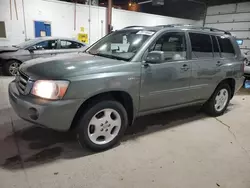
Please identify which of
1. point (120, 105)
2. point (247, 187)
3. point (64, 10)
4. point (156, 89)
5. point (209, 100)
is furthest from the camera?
point (64, 10)

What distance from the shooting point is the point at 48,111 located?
2.21 meters

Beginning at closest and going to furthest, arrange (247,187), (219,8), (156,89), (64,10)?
(247,187)
(156,89)
(64,10)
(219,8)

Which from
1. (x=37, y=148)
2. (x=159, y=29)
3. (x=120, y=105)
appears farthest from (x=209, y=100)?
(x=37, y=148)

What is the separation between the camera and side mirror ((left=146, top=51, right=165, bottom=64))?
8.68 ft

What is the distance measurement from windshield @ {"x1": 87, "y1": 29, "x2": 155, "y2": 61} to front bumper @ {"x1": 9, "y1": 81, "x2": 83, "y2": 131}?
951mm

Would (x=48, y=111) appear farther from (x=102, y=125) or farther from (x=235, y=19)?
(x=235, y=19)

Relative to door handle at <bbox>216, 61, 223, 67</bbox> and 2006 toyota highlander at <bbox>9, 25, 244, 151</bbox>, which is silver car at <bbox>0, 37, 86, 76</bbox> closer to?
2006 toyota highlander at <bbox>9, 25, 244, 151</bbox>

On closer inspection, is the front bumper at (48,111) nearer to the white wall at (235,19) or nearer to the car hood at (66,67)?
the car hood at (66,67)

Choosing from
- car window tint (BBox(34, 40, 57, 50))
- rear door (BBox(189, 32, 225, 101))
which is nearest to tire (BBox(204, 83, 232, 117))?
rear door (BBox(189, 32, 225, 101))

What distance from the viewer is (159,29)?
9.89 feet

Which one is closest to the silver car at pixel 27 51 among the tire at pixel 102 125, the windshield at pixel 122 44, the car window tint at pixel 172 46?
the windshield at pixel 122 44

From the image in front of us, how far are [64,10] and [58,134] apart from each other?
758 centimetres

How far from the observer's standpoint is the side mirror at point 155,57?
264cm

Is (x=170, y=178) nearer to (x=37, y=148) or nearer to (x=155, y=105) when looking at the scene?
(x=155, y=105)
